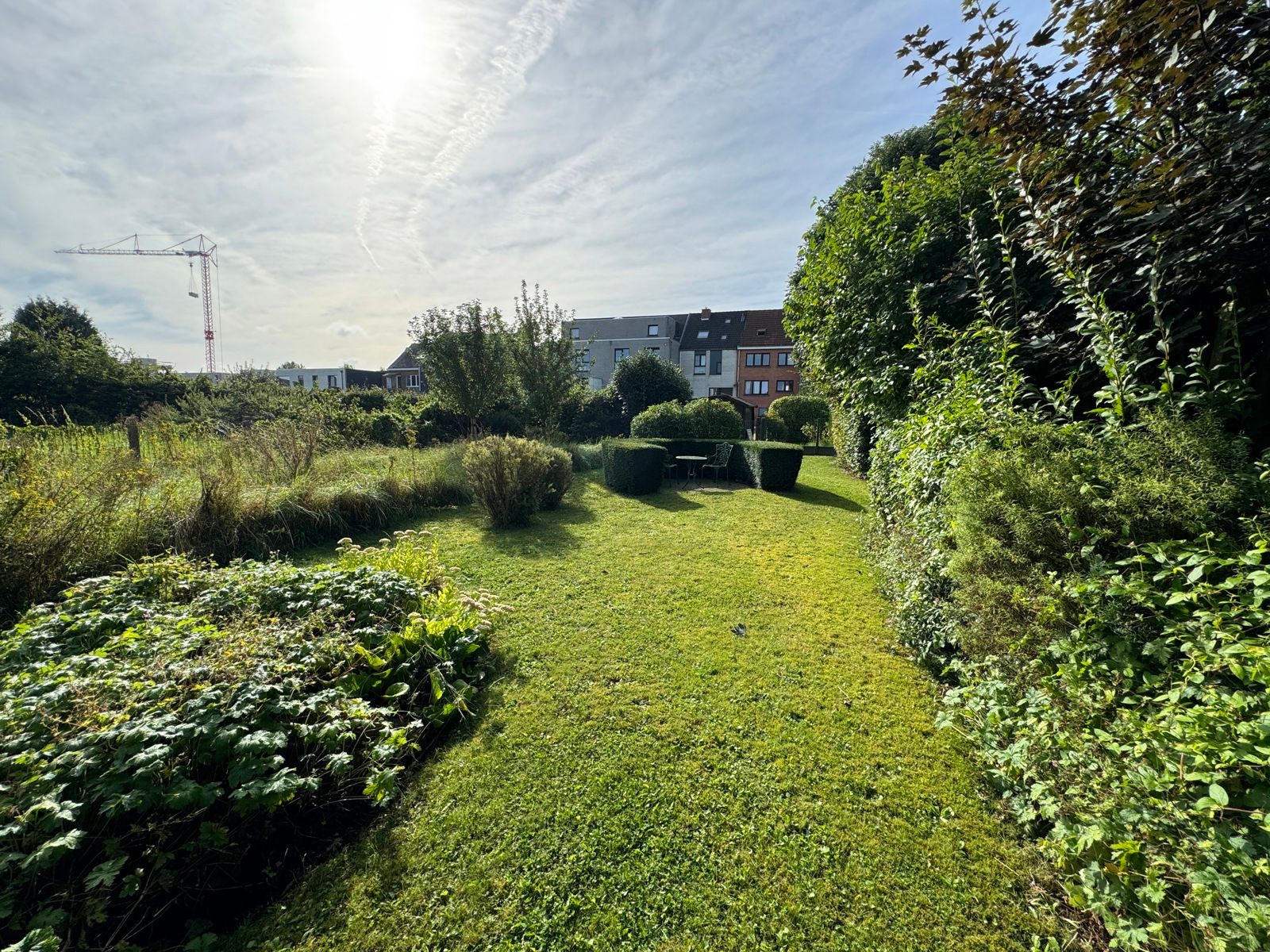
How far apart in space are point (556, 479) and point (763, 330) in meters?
31.3

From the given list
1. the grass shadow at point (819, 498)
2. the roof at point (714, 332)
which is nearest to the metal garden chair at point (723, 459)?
the grass shadow at point (819, 498)

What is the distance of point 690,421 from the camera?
14.3 m

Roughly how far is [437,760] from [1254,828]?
3227mm

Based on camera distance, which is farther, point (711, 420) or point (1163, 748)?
point (711, 420)

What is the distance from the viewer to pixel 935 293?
3.94m

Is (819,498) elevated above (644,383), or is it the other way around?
(644,383)

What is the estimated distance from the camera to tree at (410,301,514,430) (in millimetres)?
13344

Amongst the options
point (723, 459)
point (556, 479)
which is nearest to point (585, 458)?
point (723, 459)

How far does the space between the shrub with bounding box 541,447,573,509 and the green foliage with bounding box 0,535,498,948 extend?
18.1 ft

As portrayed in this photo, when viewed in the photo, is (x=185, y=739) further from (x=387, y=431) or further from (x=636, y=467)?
(x=387, y=431)

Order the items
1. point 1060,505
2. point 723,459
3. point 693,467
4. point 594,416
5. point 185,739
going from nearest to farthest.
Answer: point 185,739, point 1060,505, point 723,459, point 693,467, point 594,416

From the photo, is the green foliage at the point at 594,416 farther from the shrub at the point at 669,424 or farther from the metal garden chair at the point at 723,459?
the metal garden chair at the point at 723,459

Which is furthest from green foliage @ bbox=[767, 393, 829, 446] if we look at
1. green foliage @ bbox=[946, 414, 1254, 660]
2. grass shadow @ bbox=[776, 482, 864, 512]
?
green foliage @ bbox=[946, 414, 1254, 660]

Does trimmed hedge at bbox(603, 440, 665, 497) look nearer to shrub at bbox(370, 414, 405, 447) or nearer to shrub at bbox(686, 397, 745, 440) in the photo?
shrub at bbox(686, 397, 745, 440)
